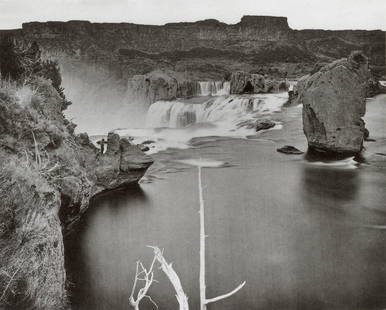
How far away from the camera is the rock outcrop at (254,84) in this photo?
2135 inches

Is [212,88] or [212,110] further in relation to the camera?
[212,88]

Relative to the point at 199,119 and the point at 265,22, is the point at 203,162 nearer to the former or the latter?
the point at 199,119

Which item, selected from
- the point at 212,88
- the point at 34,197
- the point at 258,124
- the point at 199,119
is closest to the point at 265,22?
the point at 212,88

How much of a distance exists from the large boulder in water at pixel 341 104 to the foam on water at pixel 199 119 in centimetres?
928

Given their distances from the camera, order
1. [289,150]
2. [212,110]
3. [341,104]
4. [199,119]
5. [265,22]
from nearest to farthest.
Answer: [341,104] < [289,150] < [199,119] < [212,110] < [265,22]

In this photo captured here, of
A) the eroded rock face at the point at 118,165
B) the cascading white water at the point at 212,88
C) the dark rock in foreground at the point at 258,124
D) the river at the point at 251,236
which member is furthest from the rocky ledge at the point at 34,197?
the cascading white water at the point at 212,88

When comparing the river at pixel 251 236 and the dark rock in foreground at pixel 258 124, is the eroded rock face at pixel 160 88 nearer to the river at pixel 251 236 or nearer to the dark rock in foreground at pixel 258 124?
the dark rock in foreground at pixel 258 124

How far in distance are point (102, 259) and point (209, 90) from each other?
48705 millimetres

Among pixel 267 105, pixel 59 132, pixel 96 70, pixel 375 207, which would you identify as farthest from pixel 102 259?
pixel 96 70

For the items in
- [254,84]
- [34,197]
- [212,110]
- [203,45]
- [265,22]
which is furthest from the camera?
[265,22]

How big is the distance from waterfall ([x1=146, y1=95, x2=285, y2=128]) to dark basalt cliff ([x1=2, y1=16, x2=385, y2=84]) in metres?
21.9

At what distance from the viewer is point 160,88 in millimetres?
58906

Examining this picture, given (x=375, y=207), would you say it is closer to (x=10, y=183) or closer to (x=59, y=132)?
→ (x=59, y=132)

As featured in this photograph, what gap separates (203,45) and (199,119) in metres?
72.3
